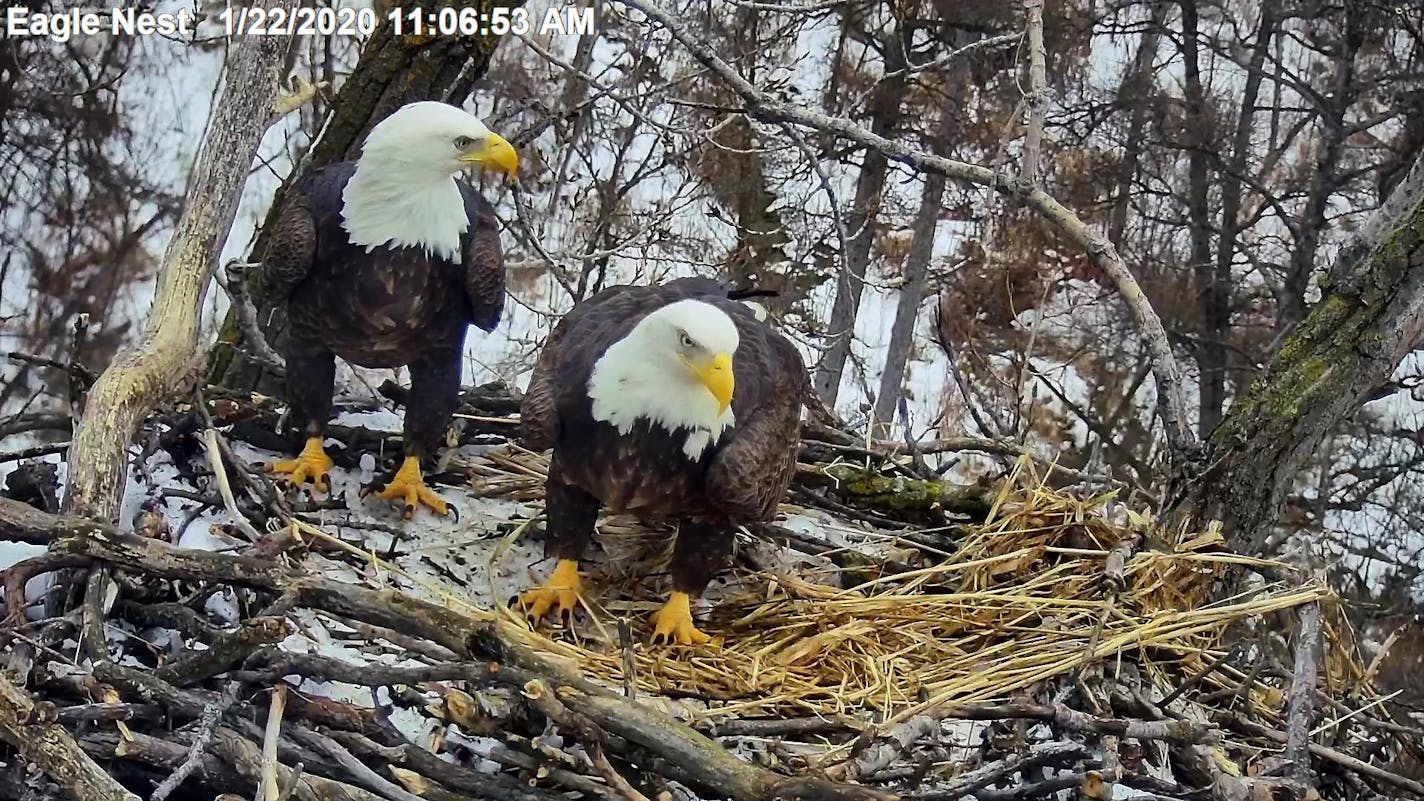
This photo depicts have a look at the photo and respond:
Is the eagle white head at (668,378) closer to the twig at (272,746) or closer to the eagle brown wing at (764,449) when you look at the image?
the eagle brown wing at (764,449)

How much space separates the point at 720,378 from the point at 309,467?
3.53 ft

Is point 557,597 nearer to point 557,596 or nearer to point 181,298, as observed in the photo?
point 557,596

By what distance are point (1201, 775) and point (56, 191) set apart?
6.56 meters

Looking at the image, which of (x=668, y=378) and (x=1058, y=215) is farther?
(x=1058, y=215)

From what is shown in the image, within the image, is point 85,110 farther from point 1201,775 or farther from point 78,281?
point 1201,775

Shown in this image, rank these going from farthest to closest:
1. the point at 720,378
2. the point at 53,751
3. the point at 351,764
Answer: the point at 720,378, the point at 351,764, the point at 53,751

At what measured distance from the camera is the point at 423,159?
2.55 m

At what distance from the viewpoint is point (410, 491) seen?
2.68 metres

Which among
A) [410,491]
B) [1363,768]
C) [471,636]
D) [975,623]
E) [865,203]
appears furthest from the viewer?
[865,203]

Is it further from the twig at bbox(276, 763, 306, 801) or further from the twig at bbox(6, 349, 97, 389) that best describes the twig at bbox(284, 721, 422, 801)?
the twig at bbox(6, 349, 97, 389)

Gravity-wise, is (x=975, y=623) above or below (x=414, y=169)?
below

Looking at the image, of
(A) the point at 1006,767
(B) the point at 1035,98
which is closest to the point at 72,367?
(A) the point at 1006,767

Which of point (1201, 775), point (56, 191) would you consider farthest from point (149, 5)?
point (1201, 775)

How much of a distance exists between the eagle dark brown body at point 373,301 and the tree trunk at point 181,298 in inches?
7.8
